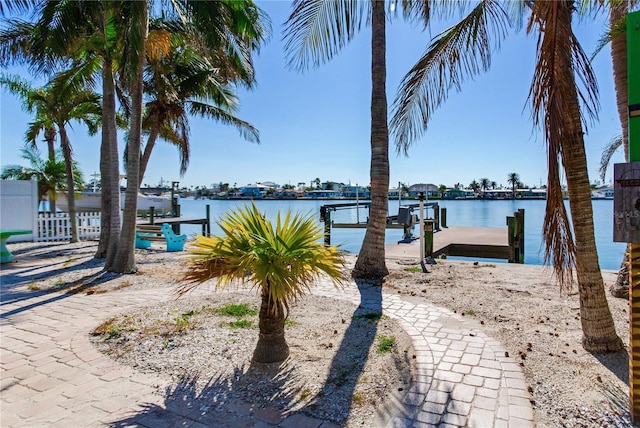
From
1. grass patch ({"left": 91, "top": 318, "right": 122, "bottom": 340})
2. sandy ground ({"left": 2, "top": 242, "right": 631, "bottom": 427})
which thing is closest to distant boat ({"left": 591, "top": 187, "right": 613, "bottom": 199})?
sandy ground ({"left": 2, "top": 242, "right": 631, "bottom": 427})

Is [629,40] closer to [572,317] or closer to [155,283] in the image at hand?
[572,317]

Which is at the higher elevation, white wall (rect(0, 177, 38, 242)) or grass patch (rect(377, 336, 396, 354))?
white wall (rect(0, 177, 38, 242))

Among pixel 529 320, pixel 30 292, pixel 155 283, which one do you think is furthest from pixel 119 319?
pixel 529 320

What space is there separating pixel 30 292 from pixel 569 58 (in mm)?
8144

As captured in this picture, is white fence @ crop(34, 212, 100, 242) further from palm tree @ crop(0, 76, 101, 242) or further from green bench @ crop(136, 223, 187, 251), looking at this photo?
green bench @ crop(136, 223, 187, 251)

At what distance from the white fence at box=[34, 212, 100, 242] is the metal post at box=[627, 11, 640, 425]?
15.8 m

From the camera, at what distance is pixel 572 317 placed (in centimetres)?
475

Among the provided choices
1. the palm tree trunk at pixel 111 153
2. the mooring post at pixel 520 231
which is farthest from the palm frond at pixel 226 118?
the mooring post at pixel 520 231

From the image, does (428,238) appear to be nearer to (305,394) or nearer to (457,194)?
(305,394)

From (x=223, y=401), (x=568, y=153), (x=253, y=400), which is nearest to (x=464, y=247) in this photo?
(x=568, y=153)

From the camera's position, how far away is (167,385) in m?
3.18

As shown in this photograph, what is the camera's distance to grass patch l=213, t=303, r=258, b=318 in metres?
5.02

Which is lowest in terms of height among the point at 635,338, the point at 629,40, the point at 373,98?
the point at 635,338

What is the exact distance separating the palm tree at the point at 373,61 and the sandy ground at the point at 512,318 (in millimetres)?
745
